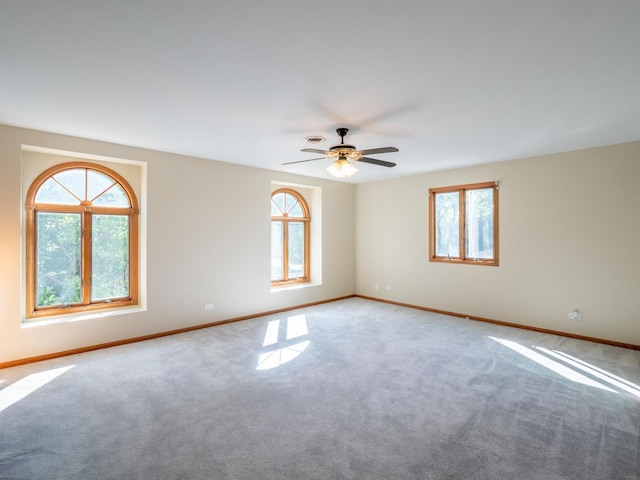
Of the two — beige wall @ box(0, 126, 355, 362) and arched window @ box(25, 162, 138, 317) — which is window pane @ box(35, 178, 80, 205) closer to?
arched window @ box(25, 162, 138, 317)

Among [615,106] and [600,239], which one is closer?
[615,106]

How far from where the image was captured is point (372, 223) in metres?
7.34

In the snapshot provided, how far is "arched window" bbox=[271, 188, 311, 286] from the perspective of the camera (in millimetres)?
6656

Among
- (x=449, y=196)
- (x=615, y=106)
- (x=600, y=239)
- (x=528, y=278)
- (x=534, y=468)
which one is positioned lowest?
(x=534, y=468)

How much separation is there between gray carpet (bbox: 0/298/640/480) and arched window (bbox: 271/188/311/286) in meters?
2.46

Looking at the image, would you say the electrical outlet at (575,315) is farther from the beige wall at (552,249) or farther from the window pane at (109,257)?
the window pane at (109,257)

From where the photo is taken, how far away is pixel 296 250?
7051 mm

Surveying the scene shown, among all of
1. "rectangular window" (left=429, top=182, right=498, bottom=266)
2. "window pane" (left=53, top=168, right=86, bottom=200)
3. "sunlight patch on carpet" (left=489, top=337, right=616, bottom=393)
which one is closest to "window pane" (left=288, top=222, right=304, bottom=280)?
"rectangular window" (left=429, top=182, right=498, bottom=266)

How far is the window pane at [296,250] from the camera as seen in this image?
6938 mm

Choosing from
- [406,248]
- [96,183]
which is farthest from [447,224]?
[96,183]

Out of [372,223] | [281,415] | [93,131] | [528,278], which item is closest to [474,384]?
[281,415]

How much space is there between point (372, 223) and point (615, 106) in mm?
4593

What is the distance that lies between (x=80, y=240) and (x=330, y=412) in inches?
154

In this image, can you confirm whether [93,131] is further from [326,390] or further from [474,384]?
[474,384]
